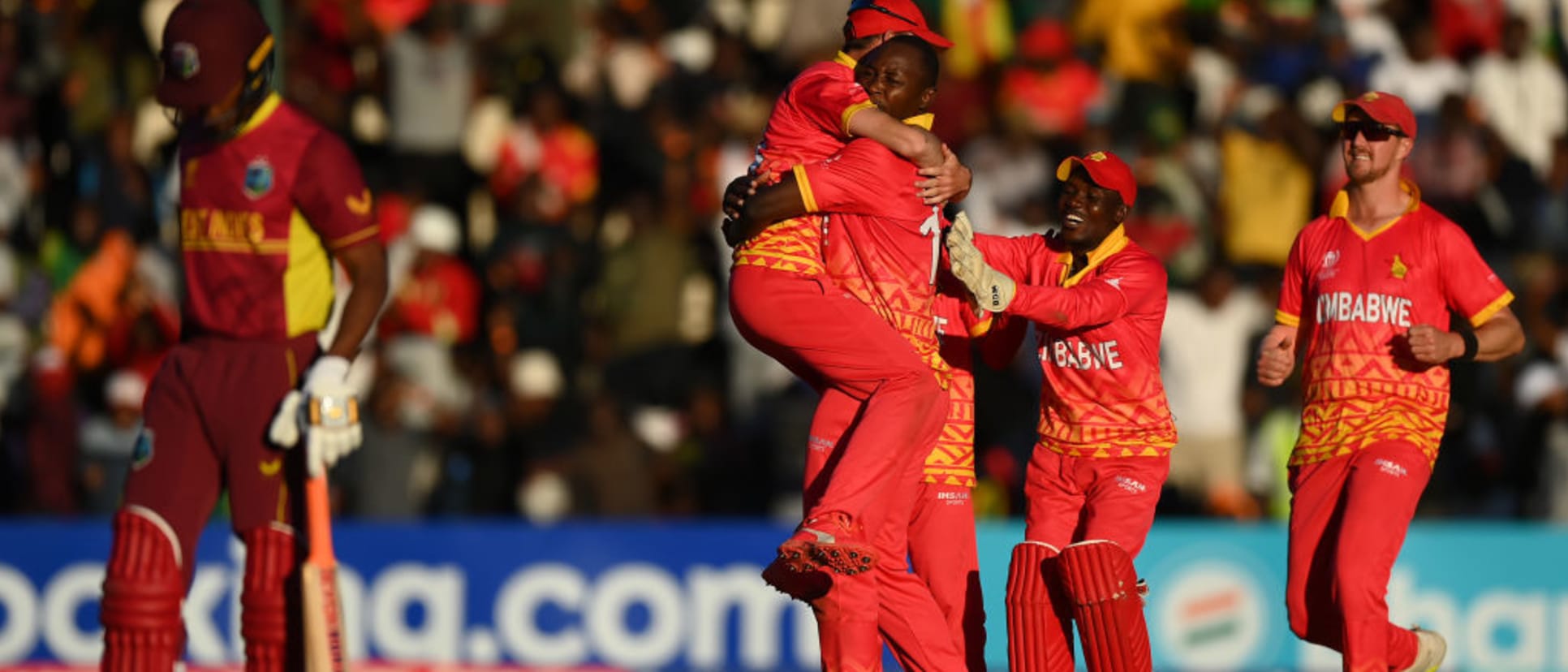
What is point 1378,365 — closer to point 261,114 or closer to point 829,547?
point 829,547

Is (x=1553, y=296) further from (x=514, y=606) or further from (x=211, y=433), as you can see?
(x=211, y=433)

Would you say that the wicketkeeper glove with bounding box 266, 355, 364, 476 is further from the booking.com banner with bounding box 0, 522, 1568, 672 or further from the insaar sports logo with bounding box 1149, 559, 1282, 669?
the insaar sports logo with bounding box 1149, 559, 1282, 669

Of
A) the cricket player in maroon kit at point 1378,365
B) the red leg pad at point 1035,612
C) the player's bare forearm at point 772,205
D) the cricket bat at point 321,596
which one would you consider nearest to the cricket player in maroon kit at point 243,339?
the cricket bat at point 321,596

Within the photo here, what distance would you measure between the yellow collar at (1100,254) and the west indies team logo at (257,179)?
3155mm

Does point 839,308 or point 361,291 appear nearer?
point 839,308

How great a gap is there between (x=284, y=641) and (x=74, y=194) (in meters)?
9.84

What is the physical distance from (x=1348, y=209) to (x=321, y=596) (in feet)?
14.8

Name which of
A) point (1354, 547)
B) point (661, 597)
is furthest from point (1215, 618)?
point (1354, 547)

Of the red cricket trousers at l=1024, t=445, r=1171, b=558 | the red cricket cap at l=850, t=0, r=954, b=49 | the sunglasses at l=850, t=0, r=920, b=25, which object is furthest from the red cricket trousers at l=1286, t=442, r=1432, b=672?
the sunglasses at l=850, t=0, r=920, b=25

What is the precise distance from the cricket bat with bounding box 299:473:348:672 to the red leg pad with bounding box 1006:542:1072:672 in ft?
8.51

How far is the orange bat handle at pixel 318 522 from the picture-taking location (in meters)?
9.02

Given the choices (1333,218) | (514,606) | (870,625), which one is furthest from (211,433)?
(514,606)

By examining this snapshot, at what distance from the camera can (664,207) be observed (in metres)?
17.2

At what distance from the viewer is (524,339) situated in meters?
16.9
